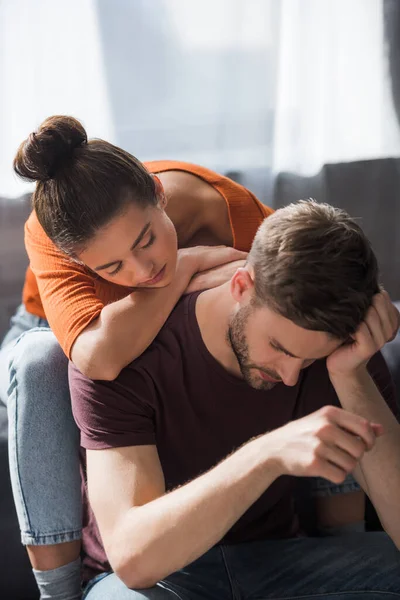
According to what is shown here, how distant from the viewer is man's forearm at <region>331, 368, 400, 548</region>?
1.39 meters

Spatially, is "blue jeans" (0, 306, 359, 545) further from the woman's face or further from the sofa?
the sofa

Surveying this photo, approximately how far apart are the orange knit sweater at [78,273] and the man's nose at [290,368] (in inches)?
13.5

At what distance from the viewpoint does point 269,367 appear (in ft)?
4.45

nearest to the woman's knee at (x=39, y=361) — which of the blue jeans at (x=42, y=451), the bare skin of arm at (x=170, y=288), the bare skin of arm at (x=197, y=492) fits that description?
the blue jeans at (x=42, y=451)

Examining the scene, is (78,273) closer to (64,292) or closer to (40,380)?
(64,292)

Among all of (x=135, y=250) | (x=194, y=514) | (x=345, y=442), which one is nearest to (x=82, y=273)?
(x=135, y=250)

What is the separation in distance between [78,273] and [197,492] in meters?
0.48

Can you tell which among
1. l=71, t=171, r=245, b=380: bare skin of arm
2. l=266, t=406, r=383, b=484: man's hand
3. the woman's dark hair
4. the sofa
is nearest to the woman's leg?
l=71, t=171, r=245, b=380: bare skin of arm

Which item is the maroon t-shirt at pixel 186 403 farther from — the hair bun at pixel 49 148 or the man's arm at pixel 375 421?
the hair bun at pixel 49 148

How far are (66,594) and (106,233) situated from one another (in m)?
0.66

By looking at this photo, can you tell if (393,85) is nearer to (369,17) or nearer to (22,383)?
(369,17)

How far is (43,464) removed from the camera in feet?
4.95

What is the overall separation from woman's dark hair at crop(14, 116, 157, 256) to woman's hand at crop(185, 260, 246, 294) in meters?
0.17

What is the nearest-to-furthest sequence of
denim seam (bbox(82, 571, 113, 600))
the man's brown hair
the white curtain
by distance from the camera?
the man's brown hair
denim seam (bbox(82, 571, 113, 600))
the white curtain
